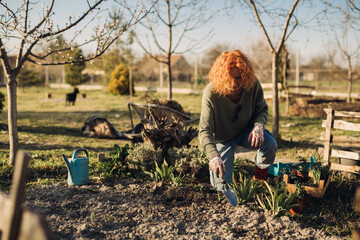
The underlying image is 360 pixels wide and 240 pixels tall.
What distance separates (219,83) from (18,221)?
8.09 feet

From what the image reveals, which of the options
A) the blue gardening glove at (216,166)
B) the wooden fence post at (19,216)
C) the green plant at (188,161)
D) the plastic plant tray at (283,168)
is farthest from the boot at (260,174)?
the wooden fence post at (19,216)

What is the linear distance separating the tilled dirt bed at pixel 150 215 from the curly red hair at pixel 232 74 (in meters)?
1.16

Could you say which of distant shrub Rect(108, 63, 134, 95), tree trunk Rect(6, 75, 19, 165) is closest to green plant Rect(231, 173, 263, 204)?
tree trunk Rect(6, 75, 19, 165)

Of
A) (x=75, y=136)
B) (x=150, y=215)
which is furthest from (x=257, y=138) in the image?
(x=75, y=136)

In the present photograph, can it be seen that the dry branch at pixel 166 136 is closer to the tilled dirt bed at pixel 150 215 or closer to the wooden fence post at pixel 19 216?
the tilled dirt bed at pixel 150 215

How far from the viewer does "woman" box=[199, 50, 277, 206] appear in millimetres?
3328

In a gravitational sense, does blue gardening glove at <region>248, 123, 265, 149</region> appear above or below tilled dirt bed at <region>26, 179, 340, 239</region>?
above

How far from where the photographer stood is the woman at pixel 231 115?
3.33 metres

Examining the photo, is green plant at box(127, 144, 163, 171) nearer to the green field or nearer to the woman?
the woman

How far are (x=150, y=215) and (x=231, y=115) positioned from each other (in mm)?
1330

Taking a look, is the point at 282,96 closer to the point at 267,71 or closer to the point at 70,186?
the point at 267,71

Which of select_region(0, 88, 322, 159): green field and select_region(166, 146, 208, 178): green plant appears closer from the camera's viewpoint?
select_region(166, 146, 208, 178): green plant

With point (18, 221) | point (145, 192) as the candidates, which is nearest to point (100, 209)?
point (145, 192)

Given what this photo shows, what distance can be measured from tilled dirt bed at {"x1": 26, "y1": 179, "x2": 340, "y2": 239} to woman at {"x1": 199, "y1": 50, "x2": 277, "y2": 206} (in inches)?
11.4
